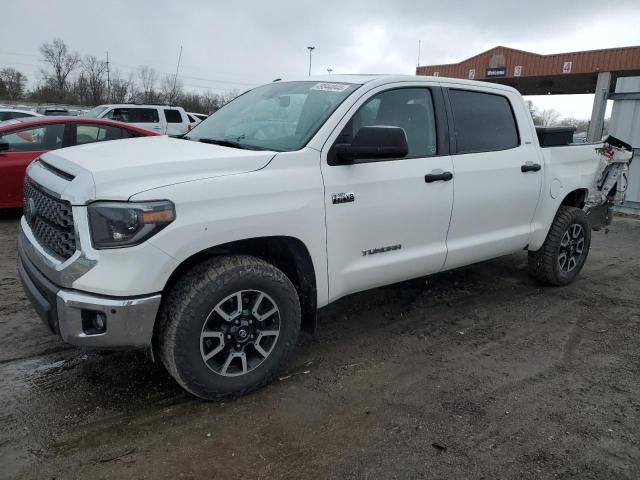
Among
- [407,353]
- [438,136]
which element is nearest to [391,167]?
[438,136]

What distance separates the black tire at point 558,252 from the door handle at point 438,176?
1.85m

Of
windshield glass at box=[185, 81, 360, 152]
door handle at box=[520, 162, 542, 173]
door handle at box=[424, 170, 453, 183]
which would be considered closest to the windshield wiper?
windshield glass at box=[185, 81, 360, 152]

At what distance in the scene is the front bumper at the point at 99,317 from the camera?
2.57 metres

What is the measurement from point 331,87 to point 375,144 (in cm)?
77

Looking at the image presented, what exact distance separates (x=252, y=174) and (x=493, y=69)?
26.4 meters

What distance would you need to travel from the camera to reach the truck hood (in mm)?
2613

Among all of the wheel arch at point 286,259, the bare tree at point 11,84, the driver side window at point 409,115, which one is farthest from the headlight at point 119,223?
the bare tree at point 11,84

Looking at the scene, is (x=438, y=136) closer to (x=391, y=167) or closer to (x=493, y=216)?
(x=391, y=167)

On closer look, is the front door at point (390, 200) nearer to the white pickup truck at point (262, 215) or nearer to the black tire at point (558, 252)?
the white pickup truck at point (262, 215)

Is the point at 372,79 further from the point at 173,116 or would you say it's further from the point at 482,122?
the point at 173,116

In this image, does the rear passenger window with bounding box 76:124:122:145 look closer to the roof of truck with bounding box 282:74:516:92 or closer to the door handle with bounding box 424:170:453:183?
the roof of truck with bounding box 282:74:516:92

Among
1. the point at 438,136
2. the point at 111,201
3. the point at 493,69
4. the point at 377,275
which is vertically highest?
the point at 493,69

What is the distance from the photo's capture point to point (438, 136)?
3.95 metres

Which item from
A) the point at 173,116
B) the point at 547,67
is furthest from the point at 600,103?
the point at 173,116
